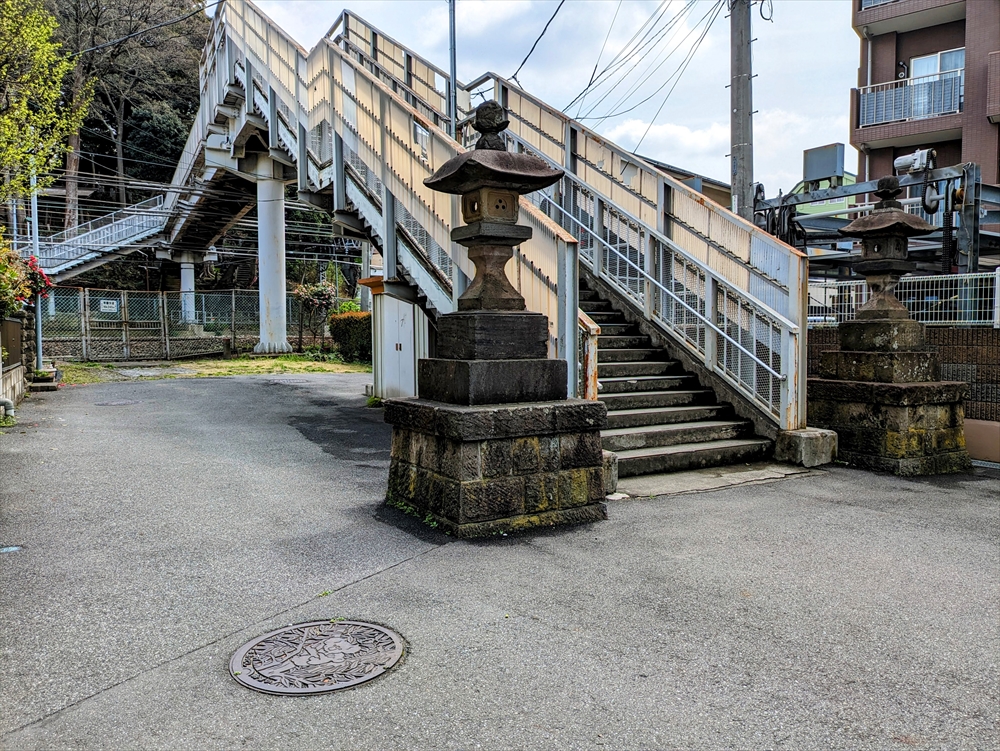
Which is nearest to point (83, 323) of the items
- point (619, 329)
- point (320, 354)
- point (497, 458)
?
point (320, 354)

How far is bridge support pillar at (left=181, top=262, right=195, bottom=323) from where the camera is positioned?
26.5 m

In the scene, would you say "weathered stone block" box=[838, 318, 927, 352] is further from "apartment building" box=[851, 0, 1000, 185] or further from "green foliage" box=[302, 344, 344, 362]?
"green foliage" box=[302, 344, 344, 362]

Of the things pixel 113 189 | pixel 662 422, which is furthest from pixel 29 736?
pixel 113 189

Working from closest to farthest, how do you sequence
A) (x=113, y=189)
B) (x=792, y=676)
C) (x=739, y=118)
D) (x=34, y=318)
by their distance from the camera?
(x=792, y=676) → (x=739, y=118) → (x=34, y=318) → (x=113, y=189)

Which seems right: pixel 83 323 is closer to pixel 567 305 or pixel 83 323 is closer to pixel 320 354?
pixel 320 354

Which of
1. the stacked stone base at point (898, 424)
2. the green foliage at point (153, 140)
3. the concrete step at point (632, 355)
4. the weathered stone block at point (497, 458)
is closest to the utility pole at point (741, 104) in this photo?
the concrete step at point (632, 355)

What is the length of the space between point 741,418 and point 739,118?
403 centimetres

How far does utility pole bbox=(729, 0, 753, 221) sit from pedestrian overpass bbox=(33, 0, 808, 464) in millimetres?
1005

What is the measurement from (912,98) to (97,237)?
92.9 ft

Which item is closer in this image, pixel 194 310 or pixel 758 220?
pixel 758 220

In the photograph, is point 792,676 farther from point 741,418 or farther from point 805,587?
point 741,418

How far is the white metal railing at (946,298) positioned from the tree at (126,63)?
1173 inches

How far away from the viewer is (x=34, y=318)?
15430mm

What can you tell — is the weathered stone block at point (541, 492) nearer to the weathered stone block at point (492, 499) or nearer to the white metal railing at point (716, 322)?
the weathered stone block at point (492, 499)
